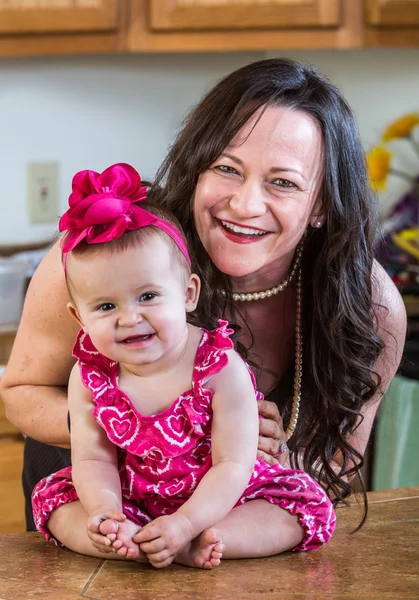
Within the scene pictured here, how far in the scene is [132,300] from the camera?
3.35 ft

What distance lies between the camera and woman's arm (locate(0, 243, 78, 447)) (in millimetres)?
1482

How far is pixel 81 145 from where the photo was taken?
2996mm

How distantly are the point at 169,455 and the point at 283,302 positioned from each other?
1.72 feet

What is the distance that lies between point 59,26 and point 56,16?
27 mm

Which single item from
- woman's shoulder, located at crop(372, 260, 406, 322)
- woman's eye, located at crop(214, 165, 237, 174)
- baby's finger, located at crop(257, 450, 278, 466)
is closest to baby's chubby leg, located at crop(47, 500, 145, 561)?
baby's finger, located at crop(257, 450, 278, 466)

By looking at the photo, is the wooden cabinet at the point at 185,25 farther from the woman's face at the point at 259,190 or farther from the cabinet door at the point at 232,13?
the woman's face at the point at 259,190

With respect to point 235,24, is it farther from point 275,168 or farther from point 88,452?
point 88,452

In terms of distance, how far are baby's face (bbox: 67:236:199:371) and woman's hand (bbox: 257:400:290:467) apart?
30 cm

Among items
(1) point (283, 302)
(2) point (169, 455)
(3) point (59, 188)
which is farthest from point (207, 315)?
(3) point (59, 188)

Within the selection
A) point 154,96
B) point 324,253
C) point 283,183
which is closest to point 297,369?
point 324,253

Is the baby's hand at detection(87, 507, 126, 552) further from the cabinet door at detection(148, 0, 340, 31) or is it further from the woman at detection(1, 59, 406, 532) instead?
the cabinet door at detection(148, 0, 340, 31)

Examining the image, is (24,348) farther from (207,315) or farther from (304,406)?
(304,406)

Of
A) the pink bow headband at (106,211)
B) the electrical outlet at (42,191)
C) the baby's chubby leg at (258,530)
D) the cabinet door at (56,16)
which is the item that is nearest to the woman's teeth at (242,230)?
the pink bow headband at (106,211)

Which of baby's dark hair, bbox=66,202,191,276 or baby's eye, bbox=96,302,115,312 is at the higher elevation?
baby's dark hair, bbox=66,202,191,276
